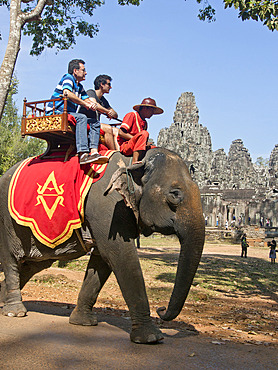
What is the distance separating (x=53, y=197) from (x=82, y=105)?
129 centimetres

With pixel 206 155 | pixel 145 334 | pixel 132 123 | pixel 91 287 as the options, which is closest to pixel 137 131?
pixel 132 123

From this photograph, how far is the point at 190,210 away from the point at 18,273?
280 cm

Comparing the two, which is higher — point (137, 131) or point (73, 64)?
point (73, 64)

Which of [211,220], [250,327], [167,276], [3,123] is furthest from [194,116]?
[250,327]

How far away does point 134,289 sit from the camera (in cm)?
468

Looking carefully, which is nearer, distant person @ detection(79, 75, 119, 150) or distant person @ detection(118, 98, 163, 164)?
distant person @ detection(118, 98, 163, 164)

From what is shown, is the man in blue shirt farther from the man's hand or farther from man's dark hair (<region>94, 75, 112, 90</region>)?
man's dark hair (<region>94, 75, 112, 90</region>)

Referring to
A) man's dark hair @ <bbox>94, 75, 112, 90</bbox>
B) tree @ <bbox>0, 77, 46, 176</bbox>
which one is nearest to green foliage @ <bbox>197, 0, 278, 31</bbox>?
man's dark hair @ <bbox>94, 75, 112, 90</bbox>

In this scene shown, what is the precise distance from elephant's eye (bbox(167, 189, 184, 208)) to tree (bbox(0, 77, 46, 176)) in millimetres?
17060

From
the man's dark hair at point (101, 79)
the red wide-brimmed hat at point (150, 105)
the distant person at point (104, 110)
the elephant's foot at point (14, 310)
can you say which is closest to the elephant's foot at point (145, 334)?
the elephant's foot at point (14, 310)

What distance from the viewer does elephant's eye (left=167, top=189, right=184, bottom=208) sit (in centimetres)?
455

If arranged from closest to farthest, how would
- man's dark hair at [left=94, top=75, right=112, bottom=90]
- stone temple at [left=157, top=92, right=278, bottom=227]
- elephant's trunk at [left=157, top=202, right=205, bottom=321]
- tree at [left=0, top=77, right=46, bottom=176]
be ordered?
elephant's trunk at [left=157, top=202, right=205, bottom=321]
man's dark hair at [left=94, top=75, right=112, bottom=90]
tree at [left=0, top=77, right=46, bottom=176]
stone temple at [left=157, top=92, right=278, bottom=227]

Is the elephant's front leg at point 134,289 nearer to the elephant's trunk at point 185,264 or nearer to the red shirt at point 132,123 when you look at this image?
the elephant's trunk at point 185,264

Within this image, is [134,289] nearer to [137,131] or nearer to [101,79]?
[137,131]
